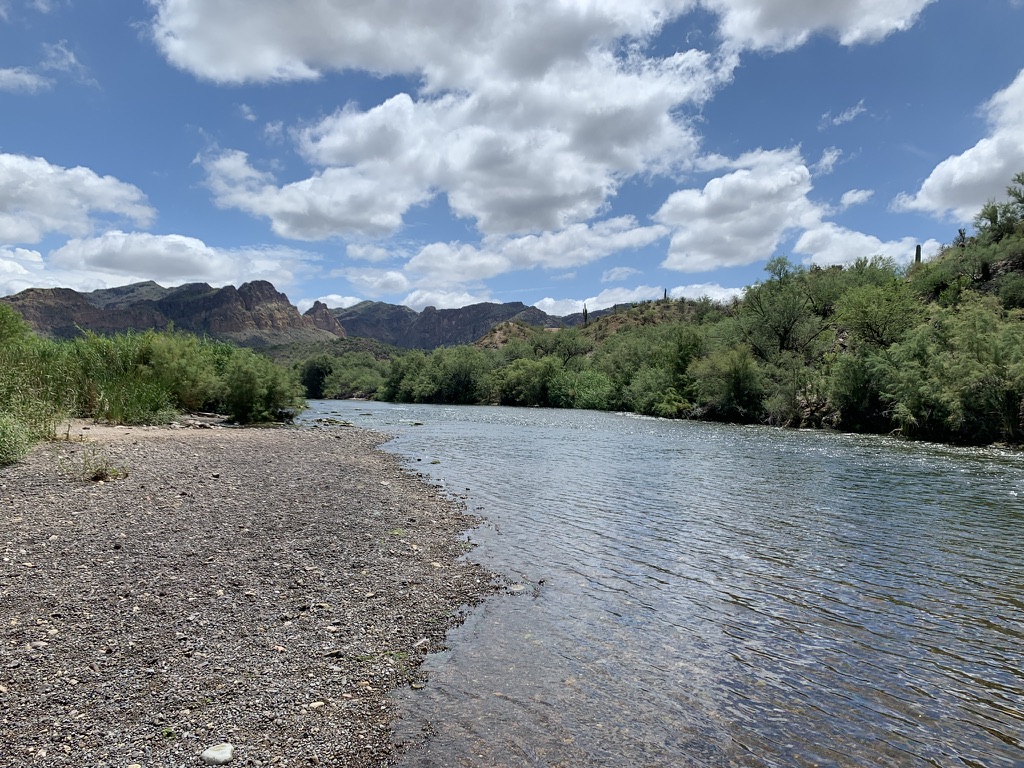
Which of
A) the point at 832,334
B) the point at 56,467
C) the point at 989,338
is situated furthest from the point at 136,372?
the point at 832,334

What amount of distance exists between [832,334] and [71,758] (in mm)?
66609

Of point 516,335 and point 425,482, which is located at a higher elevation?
point 516,335

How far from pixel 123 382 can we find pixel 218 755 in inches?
1399

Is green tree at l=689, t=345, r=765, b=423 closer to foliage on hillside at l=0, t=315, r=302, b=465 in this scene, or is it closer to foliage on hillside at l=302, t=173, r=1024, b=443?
foliage on hillside at l=302, t=173, r=1024, b=443

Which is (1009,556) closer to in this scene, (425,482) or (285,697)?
(285,697)

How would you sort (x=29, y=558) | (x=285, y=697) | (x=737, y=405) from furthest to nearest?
(x=737, y=405) < (x=29, y=558) < (x=285, y=697)

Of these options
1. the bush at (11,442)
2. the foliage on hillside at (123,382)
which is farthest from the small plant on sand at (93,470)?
the foliage on hillside at (123,382)

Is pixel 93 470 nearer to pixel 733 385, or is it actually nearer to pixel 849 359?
pixel 849 359

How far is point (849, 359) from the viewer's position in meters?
44.7

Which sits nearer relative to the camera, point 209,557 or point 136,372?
point 209,557

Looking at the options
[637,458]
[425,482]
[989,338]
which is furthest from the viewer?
[989,338]

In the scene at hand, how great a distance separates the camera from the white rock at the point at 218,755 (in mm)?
4680

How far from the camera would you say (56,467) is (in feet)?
50.9

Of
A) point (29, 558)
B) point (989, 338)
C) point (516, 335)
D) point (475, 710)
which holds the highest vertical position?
point (516, 335)
